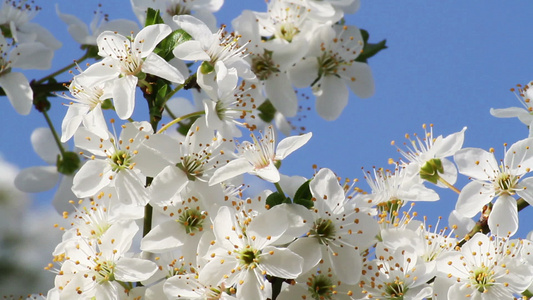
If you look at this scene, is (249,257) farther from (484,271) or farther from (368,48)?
(368,48)

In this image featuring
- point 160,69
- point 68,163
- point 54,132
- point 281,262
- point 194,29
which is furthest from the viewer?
point 68,163

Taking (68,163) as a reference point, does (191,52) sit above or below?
above

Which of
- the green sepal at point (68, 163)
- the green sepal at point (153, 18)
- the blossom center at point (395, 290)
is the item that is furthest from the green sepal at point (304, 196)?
the green sepal at point (68, 163)

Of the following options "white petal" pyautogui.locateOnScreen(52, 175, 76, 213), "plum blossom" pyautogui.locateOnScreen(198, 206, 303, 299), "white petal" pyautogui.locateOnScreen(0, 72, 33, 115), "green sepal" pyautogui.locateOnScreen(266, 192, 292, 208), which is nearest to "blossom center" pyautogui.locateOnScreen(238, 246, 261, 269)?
"plum blossom" pyautogui.locateOnScreen(198, 206, 303, 299)

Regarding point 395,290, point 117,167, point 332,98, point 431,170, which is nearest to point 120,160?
point 117,167

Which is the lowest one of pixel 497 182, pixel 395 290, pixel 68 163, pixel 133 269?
pixel 68 163

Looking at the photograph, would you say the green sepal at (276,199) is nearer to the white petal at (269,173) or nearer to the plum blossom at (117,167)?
the white petal at (269,173)
